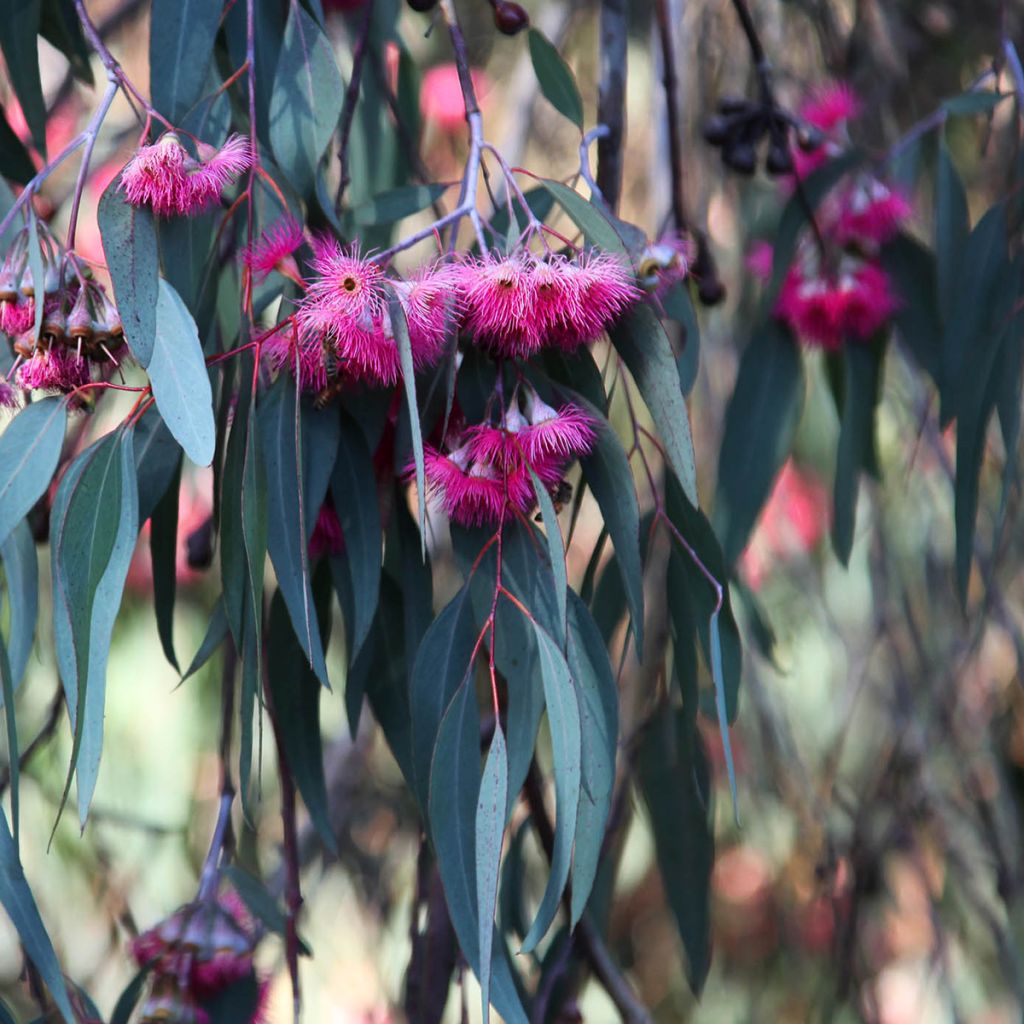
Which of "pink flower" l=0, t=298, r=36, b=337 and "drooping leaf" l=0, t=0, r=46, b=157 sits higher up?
"drooping leaf" l=0, t=0, r=46, b=157

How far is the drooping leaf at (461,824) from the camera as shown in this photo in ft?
2.41

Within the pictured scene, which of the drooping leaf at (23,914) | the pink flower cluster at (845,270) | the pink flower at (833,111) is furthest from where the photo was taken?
the pink flower at (833,111)

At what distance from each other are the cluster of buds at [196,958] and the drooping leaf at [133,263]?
51cm

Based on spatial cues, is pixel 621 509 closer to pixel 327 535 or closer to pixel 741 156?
pixel 327 535

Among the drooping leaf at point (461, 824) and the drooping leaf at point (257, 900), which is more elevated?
the drooping leaf at point (461, 824)

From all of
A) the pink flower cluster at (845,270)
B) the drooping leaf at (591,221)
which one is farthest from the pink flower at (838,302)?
the drooping leaf at (591,221)

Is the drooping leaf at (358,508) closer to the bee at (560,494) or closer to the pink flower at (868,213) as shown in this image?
the bee at (560,494)

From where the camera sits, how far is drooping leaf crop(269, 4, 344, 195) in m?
0.87

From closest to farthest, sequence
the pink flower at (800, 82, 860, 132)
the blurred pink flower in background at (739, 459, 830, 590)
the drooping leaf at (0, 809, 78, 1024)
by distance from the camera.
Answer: the drooping leaf at (0, 809, 78, 1024)
the pink flower at (800, 82, 860, 132)
the blurred pink flower in background at (739, 459, 830, 590)

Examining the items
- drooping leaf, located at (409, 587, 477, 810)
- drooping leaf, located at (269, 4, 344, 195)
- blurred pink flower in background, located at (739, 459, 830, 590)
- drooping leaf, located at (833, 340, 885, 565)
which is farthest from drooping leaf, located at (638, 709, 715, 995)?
blurred pink flower in background, located at (739, 459, 830, 590)

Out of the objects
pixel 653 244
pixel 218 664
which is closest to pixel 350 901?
pixel 218 664

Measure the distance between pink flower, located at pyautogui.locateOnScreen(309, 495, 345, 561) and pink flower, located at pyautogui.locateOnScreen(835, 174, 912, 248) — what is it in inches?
24.1

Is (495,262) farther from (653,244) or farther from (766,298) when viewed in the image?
(766,298)

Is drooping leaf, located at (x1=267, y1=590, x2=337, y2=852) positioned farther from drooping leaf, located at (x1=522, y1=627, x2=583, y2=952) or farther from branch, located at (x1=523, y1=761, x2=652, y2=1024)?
drooping leaf, located at (x1=522, y1=627, x2=583, y2=952)
